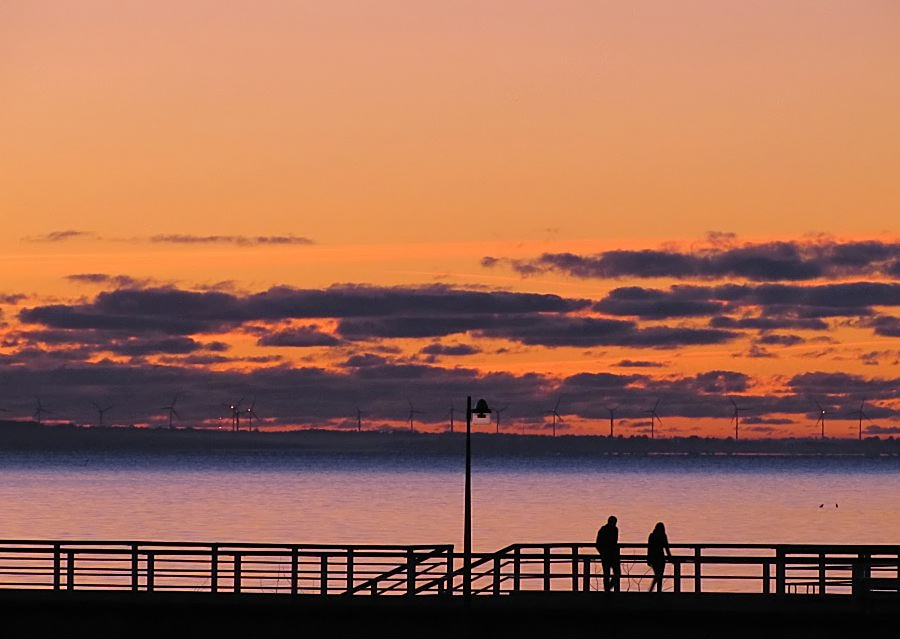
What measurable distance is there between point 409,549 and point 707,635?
26.7ft

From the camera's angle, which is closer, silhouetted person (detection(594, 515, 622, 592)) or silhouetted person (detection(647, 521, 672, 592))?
silhouetted person (detection(594, 515, 622, 592))

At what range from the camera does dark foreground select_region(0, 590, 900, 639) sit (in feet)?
125

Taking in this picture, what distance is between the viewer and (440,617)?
1539 inches

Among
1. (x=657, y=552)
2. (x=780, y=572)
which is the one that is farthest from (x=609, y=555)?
(x=780, y=572)

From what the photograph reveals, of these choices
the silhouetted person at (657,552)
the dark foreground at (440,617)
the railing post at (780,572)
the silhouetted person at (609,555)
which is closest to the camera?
the dark foreground at (440,617)

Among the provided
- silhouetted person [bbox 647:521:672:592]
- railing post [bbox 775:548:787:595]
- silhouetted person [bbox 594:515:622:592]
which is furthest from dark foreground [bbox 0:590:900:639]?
silhouetted person [bbox 647:521:672:592]

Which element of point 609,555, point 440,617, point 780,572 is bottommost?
point 440,617

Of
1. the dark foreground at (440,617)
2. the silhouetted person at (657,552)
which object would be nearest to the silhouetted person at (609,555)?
the silhouetted person at (657,552)

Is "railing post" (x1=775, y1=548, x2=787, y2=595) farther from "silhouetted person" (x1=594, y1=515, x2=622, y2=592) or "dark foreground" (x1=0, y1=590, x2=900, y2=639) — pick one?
"silhouetted person" (x1=594, y1=515, x2=622, y2=592)

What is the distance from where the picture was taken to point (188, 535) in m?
134

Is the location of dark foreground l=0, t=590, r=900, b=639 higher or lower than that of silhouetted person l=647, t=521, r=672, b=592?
lower

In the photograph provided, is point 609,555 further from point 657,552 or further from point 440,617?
point 440,617

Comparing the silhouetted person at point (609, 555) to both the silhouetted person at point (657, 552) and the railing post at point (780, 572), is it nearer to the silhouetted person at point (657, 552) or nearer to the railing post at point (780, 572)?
the silhouetted person at point (657, 552)

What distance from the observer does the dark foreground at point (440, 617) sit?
38250mm
